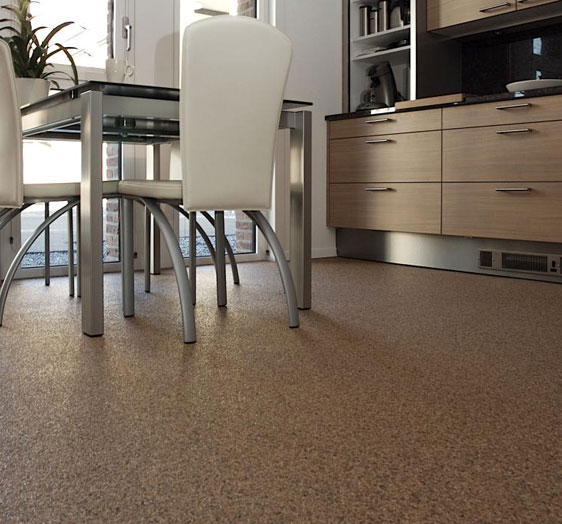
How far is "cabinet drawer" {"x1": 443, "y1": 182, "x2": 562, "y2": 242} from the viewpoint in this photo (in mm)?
3381

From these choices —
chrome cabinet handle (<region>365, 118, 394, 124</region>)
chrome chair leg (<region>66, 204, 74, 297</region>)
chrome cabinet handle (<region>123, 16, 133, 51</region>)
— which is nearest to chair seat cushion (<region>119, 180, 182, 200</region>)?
chrome chair leg (<region>66, 204, 74, 297</region>)

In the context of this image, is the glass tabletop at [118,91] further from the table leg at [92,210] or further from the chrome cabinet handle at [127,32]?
the chrome cabinet handle at [127,32]

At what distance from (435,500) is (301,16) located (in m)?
4.04

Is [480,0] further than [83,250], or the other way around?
[480,0]

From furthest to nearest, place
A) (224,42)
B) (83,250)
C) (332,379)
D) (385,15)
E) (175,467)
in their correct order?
1. (385,15)
2. (83,250)
3. (224,42)
4. (332,379)
5. (175,467)

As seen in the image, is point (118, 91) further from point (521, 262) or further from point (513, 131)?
point (521, 262)

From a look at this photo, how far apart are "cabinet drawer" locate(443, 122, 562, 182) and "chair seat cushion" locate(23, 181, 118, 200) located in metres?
2.00

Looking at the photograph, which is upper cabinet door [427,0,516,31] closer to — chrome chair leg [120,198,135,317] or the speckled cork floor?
the speckled cork floor

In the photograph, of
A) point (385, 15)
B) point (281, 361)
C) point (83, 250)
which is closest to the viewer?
point (281, 361)

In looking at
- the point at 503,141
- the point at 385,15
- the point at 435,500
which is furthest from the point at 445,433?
the point at 385,15

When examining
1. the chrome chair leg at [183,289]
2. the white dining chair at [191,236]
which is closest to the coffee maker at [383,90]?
the white dining chair at [191,236]

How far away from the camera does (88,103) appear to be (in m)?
2.18

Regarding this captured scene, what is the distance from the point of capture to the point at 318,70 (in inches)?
186

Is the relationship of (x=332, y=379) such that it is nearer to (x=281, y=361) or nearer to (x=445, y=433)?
(x=281, y=361)
